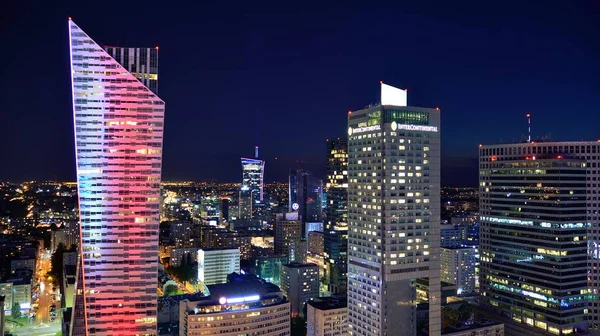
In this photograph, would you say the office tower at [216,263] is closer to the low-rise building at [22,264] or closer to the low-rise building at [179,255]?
the low-rise building at [179,255]

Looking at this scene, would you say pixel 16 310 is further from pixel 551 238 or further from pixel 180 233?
pixel 551 238

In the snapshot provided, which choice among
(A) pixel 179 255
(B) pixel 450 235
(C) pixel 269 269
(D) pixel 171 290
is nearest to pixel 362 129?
(D) pixel 171 290

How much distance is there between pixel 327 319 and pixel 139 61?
5506 centimetres

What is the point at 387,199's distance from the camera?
7106 cm

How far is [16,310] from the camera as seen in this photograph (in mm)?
114000

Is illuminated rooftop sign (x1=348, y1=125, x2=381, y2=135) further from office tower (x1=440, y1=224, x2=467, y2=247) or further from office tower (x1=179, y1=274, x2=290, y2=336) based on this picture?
office tower (x1=440, y1=224, x2=467, y2=247)

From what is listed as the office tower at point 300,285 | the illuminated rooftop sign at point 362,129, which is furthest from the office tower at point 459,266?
the illuminated rooftop sign at point 362,129

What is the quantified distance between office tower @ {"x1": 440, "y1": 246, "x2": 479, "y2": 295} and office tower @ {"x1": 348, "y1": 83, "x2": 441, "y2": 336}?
6371 cm

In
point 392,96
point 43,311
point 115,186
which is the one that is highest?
point 392,96

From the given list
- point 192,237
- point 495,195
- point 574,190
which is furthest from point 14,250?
point 574,190

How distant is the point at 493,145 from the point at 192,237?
441 ft

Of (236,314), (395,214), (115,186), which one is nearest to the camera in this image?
(395,214)

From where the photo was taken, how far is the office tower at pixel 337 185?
147750mm

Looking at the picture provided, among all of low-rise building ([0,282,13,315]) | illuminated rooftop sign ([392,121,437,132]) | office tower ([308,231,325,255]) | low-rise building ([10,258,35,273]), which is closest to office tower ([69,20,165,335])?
illuminated rooftop sign ([392,121,437,132])
